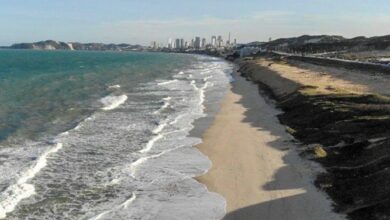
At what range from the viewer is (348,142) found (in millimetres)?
18812

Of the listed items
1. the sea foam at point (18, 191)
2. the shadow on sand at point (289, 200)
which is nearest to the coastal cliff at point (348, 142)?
the shadow on sand at point (289, 200)

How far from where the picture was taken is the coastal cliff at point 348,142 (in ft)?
42.7

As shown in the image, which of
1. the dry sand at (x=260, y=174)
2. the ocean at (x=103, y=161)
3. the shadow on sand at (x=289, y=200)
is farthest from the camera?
the ocean at (x=103, y=161)

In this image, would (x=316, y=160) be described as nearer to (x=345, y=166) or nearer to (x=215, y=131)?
(x=345, y=166)

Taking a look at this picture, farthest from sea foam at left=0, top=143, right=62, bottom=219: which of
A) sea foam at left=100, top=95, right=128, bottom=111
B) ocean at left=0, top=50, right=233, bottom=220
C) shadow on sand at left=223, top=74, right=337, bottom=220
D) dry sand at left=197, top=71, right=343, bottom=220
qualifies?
sea foam at left=100, top=95, right=128, bottom=111

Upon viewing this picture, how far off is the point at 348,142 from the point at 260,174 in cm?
400

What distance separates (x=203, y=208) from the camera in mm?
13914

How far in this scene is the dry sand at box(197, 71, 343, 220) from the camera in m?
13.4

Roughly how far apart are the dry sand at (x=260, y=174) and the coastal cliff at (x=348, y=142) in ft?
1.75

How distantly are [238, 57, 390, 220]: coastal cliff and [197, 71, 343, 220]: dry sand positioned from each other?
21.0 inches

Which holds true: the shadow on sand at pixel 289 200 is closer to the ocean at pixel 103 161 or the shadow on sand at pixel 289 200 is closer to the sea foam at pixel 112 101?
the ocean at pixel 103 161

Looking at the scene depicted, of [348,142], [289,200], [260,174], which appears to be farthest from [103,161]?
[348,142]

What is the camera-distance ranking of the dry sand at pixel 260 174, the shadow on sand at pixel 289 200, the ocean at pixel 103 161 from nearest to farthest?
the shadow on sand at pixel 289 200
the dry sand at pixel 260 174
the ocean at pixel 103 161

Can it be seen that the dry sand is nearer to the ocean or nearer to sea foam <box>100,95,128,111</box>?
the ocean
